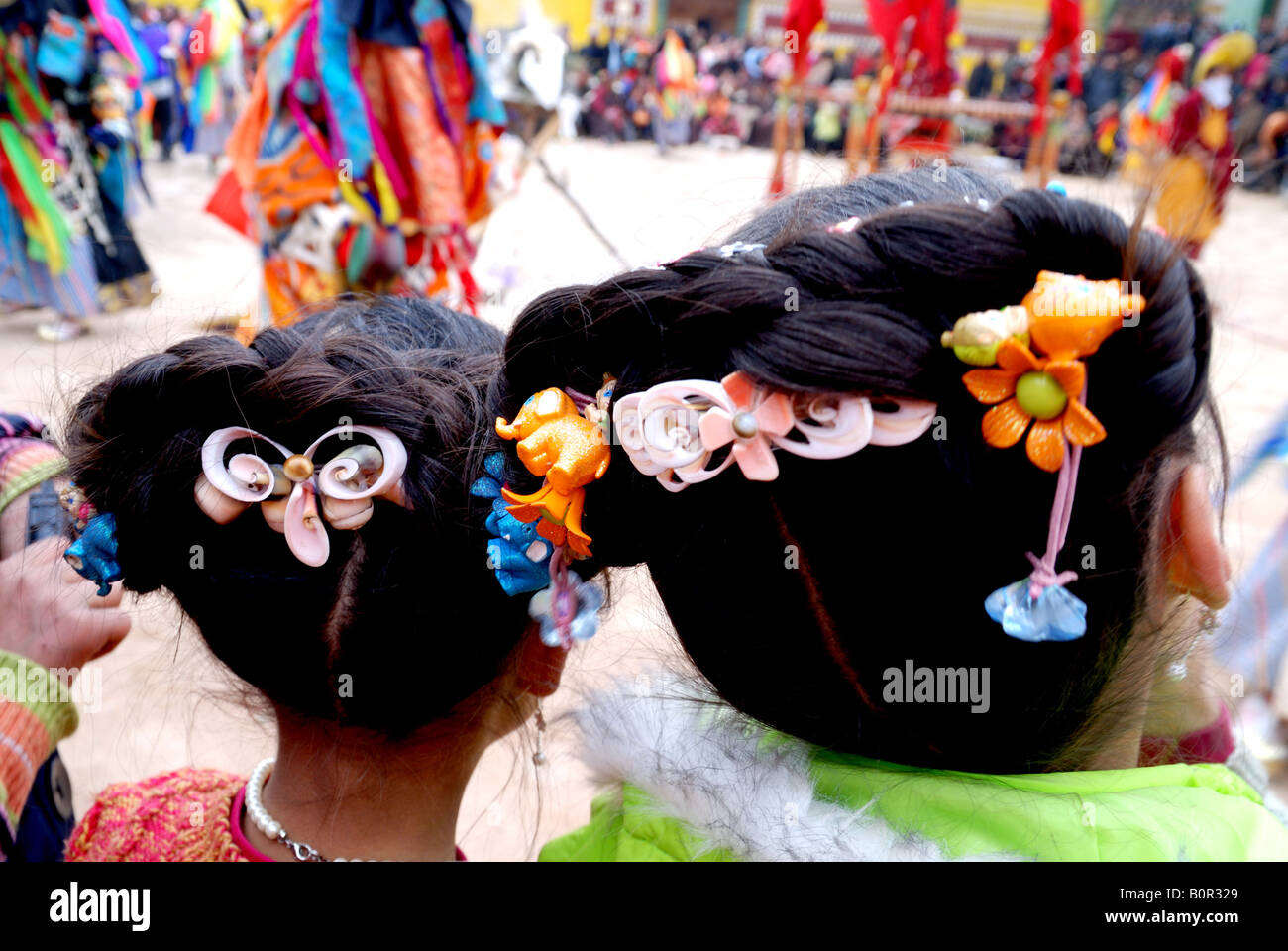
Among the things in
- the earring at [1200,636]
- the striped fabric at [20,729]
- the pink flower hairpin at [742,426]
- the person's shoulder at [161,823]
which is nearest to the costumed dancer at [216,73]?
the striped fabric at [20,729]

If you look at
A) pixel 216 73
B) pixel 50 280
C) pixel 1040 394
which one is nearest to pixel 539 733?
pixel 1040 394

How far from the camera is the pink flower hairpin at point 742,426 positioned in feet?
1.96

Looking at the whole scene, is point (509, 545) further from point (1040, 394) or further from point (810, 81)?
point (810, 81)

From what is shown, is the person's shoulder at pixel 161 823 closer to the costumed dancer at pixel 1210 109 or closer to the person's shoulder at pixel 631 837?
the person's shoulder at pixel 631 837

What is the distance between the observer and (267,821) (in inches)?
38.2

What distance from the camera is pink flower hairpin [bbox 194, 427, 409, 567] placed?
2.55 feet

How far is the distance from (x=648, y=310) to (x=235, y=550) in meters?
0.42

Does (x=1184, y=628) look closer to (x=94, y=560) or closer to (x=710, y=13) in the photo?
(x=94, y=560)

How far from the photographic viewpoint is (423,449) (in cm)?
81

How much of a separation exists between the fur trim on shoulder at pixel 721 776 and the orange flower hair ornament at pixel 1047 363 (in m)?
0.29

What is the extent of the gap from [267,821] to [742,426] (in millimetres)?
680

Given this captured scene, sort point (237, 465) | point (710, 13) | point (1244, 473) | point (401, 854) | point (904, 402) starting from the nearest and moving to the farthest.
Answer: point (904, 402) → point (237, 465) → point (401, 854) → point (1244, 473) → point (710, 13)

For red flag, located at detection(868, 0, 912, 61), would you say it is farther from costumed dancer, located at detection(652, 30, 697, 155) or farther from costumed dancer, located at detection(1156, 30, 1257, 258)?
costumed dancer, located at detection(652, 30, 697, 155)
